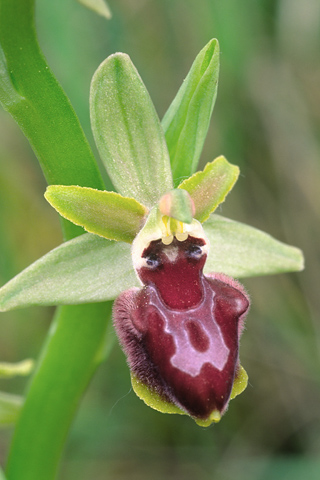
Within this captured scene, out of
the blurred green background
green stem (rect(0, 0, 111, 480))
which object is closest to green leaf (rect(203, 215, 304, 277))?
green stem (rect(0, 0, 111, 480))

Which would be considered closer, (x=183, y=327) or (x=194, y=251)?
(x=183, y=327)

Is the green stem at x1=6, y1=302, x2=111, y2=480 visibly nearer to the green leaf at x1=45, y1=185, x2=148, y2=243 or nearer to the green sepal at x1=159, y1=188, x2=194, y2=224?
the green leaf at x1=45, y1=185, x2=148, y2=243

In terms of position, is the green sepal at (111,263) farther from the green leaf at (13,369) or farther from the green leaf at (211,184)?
the green leaf at (13,369)

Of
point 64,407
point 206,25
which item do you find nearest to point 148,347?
point 64,407

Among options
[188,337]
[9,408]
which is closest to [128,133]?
[188,337]

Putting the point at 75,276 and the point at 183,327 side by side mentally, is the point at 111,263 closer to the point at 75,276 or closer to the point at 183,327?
the point at 75,276
